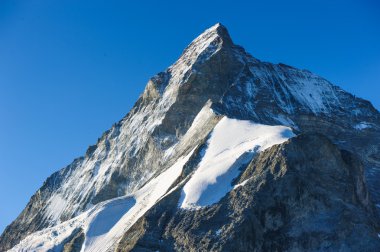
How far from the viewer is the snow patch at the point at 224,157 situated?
2472 inches

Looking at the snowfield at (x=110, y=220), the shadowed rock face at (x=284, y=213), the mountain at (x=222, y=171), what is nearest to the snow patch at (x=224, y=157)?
the mountain at (x=222, y=171)

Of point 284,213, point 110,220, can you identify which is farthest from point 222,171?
point 110,220

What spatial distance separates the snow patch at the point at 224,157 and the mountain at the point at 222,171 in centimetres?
14

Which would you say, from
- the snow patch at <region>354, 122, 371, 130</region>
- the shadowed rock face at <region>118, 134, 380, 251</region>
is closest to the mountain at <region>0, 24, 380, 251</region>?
the shadowed rock face at <region>118, 134, 380, 251</region>

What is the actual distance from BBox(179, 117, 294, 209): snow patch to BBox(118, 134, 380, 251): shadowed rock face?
1.27 metres

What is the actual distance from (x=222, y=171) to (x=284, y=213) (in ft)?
29.0

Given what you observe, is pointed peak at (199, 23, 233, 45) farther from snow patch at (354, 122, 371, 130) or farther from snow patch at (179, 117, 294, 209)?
snow patch at (179, 117, 294, 209)

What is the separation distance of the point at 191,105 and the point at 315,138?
1540 inches

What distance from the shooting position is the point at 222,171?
212 ft

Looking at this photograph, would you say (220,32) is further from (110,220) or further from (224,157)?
(224,157)

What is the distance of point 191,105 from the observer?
99.9 m

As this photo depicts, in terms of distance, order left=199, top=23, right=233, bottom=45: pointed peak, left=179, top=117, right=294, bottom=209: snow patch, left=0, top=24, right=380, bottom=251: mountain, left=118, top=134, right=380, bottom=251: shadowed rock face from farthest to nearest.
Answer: left=199, top=23, right=233, bottom=45: pointed peak → left=179, top=117, right=294, bottom=209: snow patch → left=0, top=24, right=380, bottom=251: mountain → left=118, top=134, right=380, bottom=251: shadowed rock face

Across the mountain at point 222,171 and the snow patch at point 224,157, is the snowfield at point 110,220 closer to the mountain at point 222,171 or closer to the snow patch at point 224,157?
the mountain at point 222,171

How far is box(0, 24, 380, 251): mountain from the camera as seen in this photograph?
57250 millimetres
